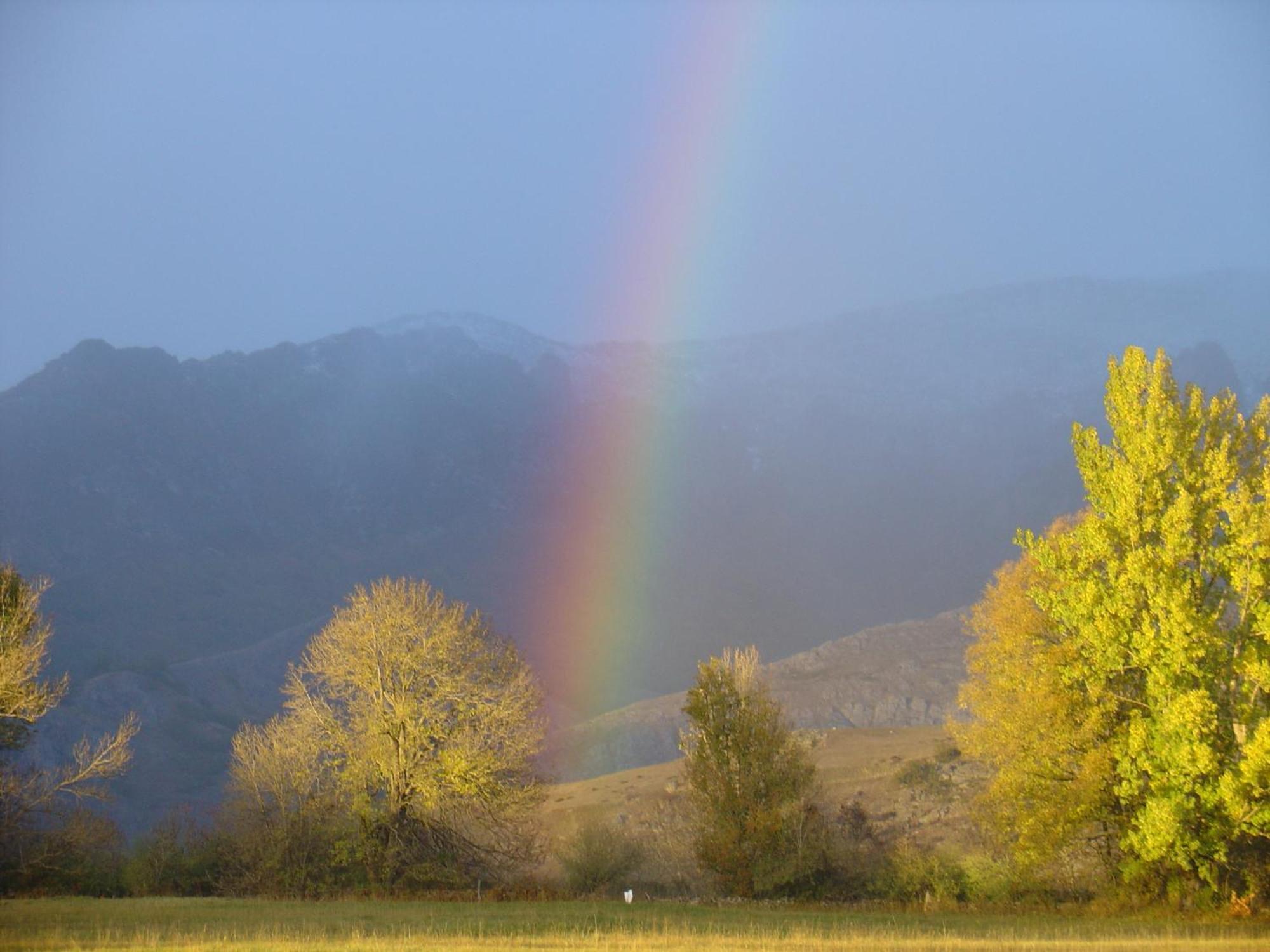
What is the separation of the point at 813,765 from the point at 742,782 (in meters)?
3.18

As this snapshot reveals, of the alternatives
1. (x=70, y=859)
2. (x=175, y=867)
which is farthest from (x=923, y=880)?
(x=70, y=859)

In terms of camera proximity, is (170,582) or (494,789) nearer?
(494,789)

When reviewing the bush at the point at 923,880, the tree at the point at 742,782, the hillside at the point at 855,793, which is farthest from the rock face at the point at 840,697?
the bush at the point at 923,880

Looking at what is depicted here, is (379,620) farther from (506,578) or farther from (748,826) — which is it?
(506,578)

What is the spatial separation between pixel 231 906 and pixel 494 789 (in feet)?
28.3

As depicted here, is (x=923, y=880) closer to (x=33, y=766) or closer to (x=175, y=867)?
(x=175, y=867)

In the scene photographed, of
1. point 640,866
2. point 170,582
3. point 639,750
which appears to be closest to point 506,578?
point 170,582

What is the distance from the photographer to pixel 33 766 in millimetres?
39344

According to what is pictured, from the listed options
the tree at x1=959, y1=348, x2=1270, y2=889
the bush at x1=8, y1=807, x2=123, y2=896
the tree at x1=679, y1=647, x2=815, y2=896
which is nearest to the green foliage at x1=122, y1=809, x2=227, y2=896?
the bush at x1=8, y1=807, x2=123, y2=896

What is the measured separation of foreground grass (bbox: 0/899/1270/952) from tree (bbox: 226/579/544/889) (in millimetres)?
3556

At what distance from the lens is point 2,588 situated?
35.2 m

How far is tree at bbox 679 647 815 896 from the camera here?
3641 cm

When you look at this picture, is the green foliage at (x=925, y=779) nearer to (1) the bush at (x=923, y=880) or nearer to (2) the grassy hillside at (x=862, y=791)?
(2) the grassy hillside at (x=862, y=791)

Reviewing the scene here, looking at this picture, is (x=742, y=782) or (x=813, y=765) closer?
(x=742, y=782)
